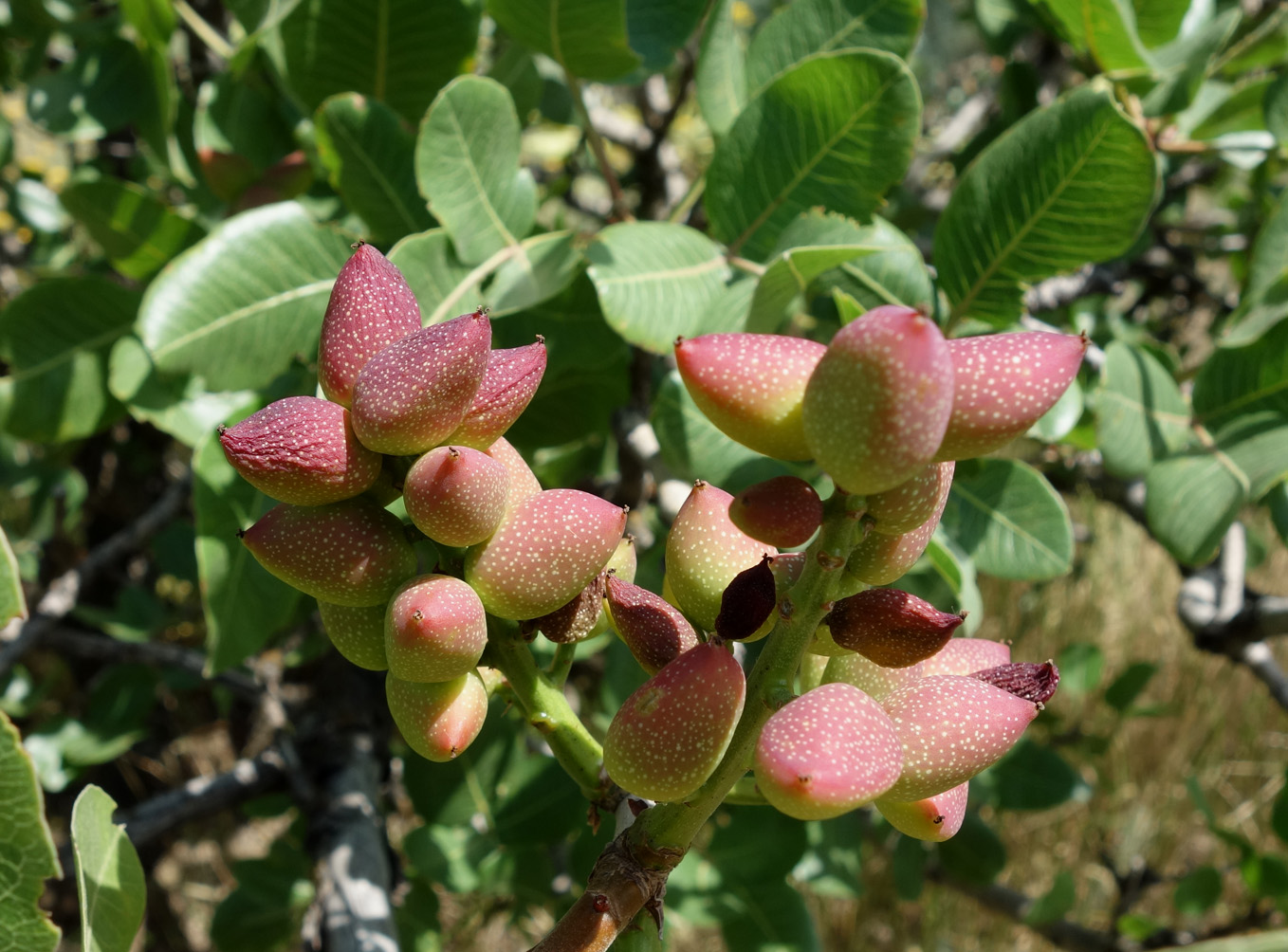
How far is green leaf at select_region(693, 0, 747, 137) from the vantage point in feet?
3.81

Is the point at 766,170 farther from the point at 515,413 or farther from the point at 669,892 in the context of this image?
the point at 669,892

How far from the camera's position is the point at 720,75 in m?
1.19

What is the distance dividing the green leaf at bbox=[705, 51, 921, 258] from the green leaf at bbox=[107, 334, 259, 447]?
601mm

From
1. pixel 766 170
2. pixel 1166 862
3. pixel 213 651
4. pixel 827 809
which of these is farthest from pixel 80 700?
pixel 1166 862

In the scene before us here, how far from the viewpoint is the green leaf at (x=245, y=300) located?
958mm

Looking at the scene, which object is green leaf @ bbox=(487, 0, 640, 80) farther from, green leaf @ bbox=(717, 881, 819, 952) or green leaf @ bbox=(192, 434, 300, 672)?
green leaf @ bbox=(717, 881, 819, 952)

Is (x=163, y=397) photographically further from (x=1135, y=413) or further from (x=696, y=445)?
(x=1135, y=413)

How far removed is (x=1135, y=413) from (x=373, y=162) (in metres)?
0.88

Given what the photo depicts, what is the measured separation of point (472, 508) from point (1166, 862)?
3208 millimetres

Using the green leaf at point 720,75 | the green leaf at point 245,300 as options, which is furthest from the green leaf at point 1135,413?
the green leaf at point 245,300

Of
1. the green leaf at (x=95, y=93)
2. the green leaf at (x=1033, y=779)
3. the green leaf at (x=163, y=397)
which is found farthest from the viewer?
the green leaf at (x=1033, y=779)

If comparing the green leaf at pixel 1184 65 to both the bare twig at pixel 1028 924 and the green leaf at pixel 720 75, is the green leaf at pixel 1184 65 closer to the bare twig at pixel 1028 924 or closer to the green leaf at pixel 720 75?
the green leaf at pixel 720 75

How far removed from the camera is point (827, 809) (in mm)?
459

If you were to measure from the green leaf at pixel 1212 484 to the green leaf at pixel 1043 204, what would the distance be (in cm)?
27
